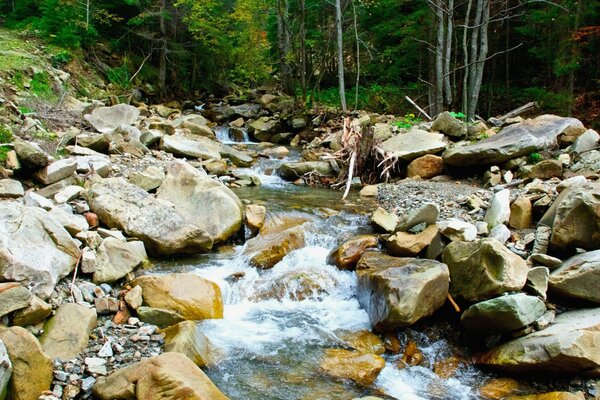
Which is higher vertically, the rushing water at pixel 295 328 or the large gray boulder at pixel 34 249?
the large gray boulder at pixel 34 249

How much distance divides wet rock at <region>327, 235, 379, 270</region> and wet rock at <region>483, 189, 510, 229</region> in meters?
1.62

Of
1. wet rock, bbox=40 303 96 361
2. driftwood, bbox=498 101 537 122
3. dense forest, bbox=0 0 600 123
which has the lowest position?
wet rock, bbox=40 303 96 361

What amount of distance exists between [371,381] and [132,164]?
6397 mm

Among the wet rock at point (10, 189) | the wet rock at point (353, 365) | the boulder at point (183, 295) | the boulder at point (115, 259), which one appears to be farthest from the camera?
the wet rock at point (10, 189)

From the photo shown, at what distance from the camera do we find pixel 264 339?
4.60 meters

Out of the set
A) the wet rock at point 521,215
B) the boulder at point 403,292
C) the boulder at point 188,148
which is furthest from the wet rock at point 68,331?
the boulder at point 188,148

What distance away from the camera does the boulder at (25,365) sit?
308cm

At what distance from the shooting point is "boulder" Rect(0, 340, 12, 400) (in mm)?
2934

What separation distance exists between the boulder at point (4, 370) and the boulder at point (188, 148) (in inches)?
307

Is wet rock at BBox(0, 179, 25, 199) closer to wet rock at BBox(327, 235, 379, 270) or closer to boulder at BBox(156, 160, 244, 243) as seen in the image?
boulder at BBox(156, 160, 244, 243)

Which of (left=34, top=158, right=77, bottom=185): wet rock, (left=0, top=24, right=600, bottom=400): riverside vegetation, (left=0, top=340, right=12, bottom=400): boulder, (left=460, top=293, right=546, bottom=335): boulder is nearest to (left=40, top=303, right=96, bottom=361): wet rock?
(left=0, top=24, right=600, bottom=400): riverside vegetation

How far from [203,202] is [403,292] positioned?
3.62 m

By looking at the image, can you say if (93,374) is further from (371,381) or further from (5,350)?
(371,381)

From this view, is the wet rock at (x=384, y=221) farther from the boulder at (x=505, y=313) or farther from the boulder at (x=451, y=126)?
the boulder at (x=451, y=126)
